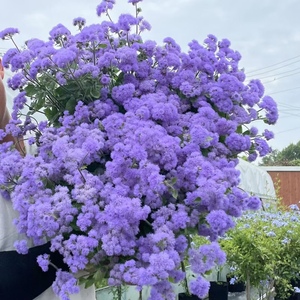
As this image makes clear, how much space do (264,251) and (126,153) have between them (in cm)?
323

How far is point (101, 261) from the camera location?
1376 millimetres

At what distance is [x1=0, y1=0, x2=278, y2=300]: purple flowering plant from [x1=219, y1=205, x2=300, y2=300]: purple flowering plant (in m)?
2.74

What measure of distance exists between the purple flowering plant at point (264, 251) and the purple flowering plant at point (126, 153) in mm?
2744

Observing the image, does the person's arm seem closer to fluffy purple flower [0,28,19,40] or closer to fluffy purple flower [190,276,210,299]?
fluffy purple flower [0,28,19,40]

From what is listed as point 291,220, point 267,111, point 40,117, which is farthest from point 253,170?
point 267,111

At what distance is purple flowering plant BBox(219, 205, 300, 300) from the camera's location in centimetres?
441

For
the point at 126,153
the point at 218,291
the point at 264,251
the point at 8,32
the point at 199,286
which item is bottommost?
the point at 218,291

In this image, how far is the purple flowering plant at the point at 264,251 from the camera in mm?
4406

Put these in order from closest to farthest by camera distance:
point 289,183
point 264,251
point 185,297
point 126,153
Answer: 1. point 126,153
2. point 264,251
3. point 185,297
4. point 289,183

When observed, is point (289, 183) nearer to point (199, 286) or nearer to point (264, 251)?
point (264, 251)

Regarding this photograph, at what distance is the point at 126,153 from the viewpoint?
1.36 m

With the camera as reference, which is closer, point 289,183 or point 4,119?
point 4,119

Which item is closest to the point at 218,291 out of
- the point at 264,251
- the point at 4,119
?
the point at 264,251

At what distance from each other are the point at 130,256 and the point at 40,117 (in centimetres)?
161
